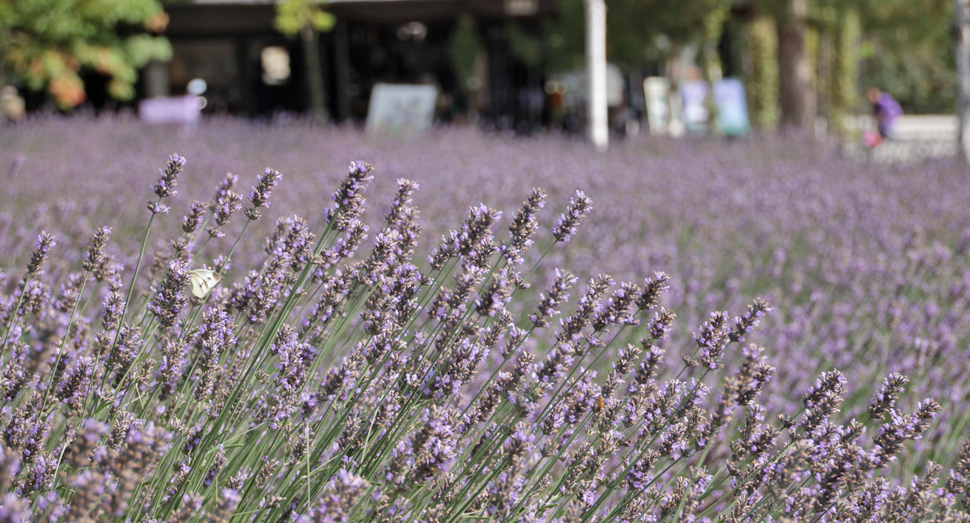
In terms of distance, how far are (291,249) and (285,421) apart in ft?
1.05

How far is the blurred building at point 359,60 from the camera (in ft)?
55.9

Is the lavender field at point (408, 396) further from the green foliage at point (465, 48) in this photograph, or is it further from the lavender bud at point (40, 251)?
the green foliage at point (465, 48)

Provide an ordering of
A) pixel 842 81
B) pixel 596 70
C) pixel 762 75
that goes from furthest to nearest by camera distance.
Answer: pixel 842 81 → pixel 762 75 → pixel 596 70

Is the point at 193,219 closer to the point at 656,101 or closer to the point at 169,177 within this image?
the point at 169,177

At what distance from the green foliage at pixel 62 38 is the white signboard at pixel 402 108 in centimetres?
340

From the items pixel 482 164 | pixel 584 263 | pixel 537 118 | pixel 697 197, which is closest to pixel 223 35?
pixel 537 118

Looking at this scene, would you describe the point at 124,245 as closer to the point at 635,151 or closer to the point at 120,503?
the point at 120,503

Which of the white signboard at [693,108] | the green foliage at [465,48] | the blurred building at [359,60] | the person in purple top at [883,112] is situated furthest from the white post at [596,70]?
the person in purple top at [883,112]

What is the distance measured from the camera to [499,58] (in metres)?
18.8

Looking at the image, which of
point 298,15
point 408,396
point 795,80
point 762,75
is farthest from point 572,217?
point 762,75

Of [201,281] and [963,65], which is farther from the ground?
[201,281]

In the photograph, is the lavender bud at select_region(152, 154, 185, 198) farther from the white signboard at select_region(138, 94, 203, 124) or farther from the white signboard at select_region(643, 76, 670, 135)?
the white signboard at select_region(643, 76, 670, 135)

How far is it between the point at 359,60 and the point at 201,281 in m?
17.4

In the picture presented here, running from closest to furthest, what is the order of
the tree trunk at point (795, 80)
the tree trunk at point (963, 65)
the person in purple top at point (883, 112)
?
the tree trunk at point (963, 65) → the tree trunk at point (795, 80) → the person in purple top at point (883, 112)
